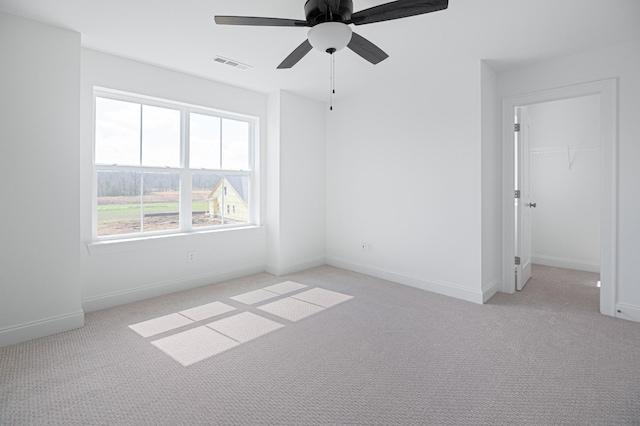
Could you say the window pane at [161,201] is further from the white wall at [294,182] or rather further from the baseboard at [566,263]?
the baseboard at [566,263]

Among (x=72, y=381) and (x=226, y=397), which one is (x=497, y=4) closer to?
(x=226, y=397)

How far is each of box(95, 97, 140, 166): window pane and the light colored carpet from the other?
5.28ft

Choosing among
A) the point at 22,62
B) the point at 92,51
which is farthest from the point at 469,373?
the point at 92,51

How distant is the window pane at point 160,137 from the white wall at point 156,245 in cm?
23

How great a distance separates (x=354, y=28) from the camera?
2779 millimetres

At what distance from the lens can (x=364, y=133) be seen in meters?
4.59

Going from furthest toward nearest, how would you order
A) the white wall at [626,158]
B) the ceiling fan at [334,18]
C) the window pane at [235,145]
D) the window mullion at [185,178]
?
the window pane at [235,145]
the window mullion at [185,178]
the white wall at [626,158]
the ceiling fan at [334,18]

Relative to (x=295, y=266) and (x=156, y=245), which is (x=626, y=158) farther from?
(x=156, y=245)

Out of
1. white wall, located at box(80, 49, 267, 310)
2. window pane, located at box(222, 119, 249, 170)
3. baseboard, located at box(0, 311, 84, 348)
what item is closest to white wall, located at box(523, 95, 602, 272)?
window pane, located at box(222, 119, 249, 170)

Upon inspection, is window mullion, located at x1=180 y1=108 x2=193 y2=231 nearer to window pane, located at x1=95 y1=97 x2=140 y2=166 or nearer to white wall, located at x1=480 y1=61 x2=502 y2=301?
window pane, located at x1=95 y1=97 x2=140 y2=166

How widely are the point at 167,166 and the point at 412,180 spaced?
2993 millimetres

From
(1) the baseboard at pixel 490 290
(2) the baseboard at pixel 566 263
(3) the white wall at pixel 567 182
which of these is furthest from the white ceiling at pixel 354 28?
(2) the baseboard at pixel 566 263

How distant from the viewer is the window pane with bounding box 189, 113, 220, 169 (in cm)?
411

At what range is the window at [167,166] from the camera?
3.45m
